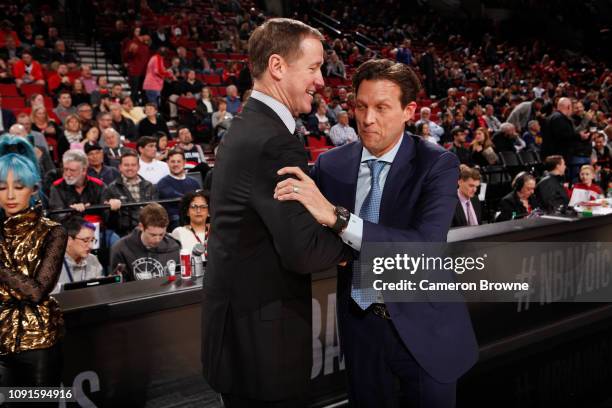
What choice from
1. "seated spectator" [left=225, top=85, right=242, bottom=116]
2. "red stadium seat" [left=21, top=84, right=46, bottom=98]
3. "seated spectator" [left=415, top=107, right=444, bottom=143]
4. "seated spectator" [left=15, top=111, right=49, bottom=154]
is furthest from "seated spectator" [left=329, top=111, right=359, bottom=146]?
"seated spectator" [left=15, top=111, right=49, bottom=154]

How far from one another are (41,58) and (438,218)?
30.9ft

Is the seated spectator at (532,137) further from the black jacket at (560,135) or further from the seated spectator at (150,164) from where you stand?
the seated spectator at (150,164)

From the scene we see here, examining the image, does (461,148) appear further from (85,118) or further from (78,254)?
(78,254)

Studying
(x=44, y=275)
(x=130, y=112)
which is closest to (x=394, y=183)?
(x=44, y=275)

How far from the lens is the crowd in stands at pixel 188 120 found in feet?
16.6

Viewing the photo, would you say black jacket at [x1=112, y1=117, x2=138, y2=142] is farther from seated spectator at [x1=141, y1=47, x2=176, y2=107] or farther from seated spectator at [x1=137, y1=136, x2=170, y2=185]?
seated spectator at [x1=137, y1=136, x2=170, y2=185]

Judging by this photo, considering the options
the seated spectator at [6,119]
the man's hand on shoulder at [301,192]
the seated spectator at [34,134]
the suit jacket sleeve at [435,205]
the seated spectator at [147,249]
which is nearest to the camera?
the man's hand on shoulder at [301,192]

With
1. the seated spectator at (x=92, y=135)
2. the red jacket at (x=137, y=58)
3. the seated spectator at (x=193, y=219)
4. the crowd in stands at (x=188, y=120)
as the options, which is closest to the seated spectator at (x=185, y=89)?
the crowd in stands at (x=188, y=120)

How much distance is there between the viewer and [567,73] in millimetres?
19594

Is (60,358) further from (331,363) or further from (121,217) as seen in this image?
(121,217)

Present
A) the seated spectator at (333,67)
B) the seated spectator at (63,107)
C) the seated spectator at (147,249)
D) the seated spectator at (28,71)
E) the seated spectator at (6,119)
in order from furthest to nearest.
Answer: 1. the seated spectator at (333,67)
2. the seated spectator at (28,71)
3. the seated spectator at (63,107)
4. the seated spectator at (6,119)
5. the seated spectator at (147,249)

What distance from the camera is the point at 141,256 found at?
3787 mm

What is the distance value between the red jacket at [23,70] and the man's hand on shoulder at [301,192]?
8.64 m

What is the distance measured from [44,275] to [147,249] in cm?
170
